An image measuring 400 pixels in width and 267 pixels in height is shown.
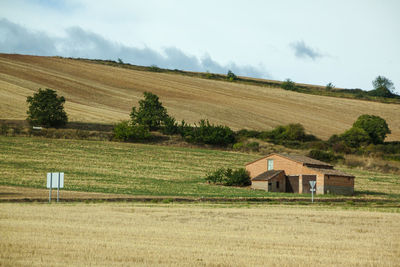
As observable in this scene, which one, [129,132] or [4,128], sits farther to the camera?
[129,132]

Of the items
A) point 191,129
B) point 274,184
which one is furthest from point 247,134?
point 274,184

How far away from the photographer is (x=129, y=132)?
3223 inches

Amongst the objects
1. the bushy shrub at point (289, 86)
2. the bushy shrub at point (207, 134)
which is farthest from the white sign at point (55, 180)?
the bushy shrub at point (289, 86)

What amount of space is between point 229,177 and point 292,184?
8.20 metres

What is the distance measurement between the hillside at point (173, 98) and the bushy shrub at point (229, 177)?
2464 cm

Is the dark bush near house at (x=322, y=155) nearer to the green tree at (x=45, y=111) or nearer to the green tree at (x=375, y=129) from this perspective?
the green tree at (x=375, y=129)

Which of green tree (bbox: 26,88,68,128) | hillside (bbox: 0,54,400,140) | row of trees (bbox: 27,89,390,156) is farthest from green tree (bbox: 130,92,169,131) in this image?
green tree (bbox: 26,88,68,128)

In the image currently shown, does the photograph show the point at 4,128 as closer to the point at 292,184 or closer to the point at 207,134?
the point at 207,134

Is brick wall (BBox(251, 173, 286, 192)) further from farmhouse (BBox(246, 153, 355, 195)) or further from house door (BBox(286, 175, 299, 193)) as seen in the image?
house door (BBox(286, 175, 299, 193))

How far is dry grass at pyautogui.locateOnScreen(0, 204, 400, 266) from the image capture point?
1753 cm

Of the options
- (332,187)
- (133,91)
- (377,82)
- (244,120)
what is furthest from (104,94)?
(377,82)

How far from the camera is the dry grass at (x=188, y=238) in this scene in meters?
17.5

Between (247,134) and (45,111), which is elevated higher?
(45,111)

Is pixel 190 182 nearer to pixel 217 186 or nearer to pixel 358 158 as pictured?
pixel 217 186
